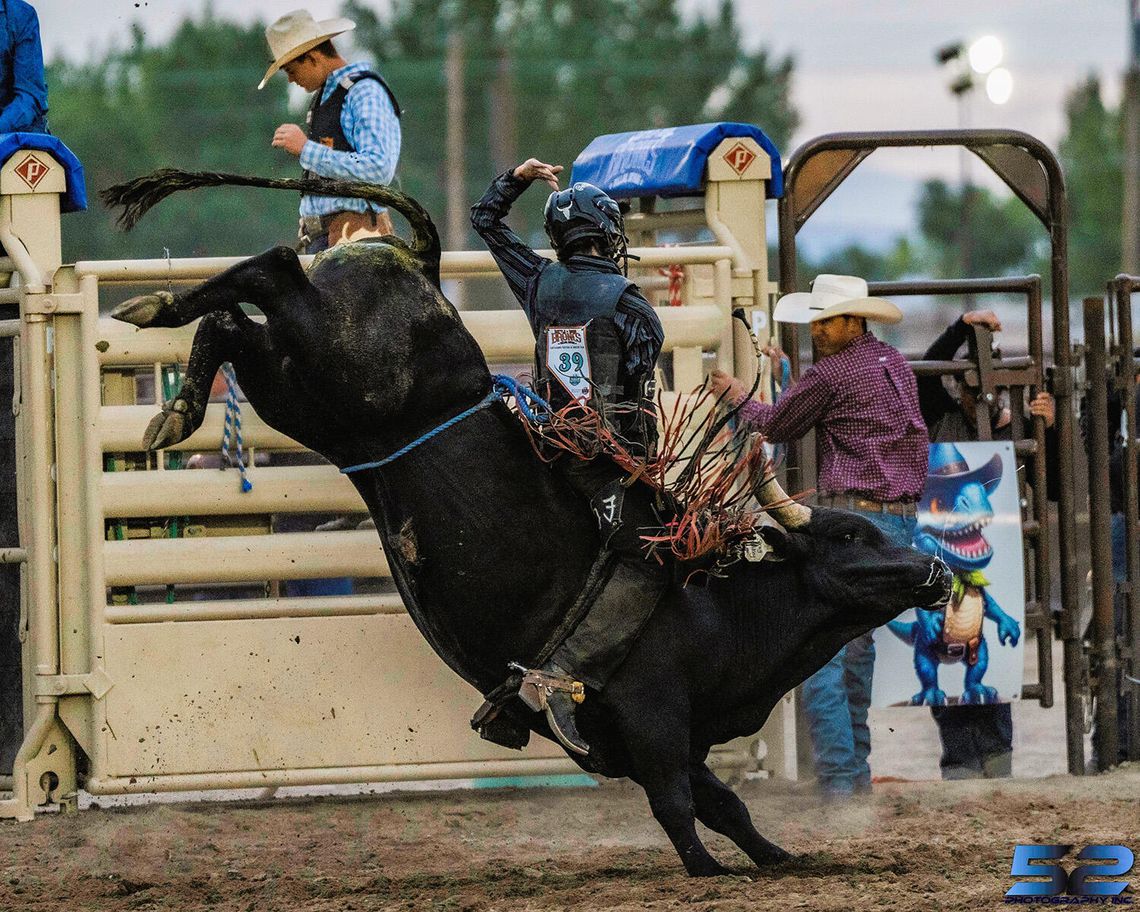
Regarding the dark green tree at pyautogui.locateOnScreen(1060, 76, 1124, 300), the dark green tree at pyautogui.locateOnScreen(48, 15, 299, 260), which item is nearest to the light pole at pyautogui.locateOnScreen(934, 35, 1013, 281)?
the dark green tree at pyautogui.locateOnScreen(48, 15, 299, 260)

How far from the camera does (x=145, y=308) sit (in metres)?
4.93

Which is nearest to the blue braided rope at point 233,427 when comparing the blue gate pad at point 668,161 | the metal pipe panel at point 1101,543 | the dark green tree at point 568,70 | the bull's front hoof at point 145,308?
the bull's front hoof at point 145,308

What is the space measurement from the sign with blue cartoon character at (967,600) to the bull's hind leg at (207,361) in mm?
3275

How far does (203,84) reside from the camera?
154 feet

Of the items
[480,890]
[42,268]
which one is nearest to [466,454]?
[480,890]

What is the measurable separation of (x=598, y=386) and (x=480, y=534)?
A: 579mm

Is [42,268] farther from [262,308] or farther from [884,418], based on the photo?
[884,418]

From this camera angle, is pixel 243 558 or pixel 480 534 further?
pixel 243 558

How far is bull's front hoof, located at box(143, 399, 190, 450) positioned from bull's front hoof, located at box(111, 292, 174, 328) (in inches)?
11.1

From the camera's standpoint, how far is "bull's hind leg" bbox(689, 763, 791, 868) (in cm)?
554

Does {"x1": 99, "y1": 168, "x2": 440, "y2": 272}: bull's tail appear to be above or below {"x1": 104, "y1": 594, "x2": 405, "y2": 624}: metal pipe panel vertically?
above

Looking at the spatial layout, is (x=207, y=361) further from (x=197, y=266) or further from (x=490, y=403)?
(x=197, y=266)

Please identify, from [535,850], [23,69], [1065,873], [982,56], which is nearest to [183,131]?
[982,56]

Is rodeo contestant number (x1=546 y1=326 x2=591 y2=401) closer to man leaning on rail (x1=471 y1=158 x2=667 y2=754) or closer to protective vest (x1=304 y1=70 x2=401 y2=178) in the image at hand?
man leaning on rail (x1=471 y1=158 x2=667 y2=754)
